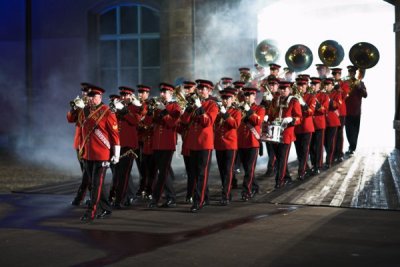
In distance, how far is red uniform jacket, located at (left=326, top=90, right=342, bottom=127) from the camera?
13977mm

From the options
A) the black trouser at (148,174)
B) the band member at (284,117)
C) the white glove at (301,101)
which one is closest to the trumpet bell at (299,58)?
the white glove at (301,101)

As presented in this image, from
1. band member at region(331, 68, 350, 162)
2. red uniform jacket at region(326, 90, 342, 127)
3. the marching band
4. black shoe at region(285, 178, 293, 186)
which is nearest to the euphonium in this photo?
the marching band

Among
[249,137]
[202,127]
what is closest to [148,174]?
[202,127]

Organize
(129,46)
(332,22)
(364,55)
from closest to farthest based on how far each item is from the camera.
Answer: (364,55) < (332,22) < (129,46)

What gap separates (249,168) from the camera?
1097 cm

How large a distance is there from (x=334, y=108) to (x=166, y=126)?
16.0ft

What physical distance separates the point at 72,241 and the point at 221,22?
11.5 metres

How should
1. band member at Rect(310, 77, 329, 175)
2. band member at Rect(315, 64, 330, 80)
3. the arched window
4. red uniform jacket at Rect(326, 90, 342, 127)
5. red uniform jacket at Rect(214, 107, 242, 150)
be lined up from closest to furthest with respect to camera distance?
red uniform jacket at Rect(214, 107, 242, 150), band member at Rect(310, 77, 329, 175), red uniform jacket at Rect(326, 90, 342, 127), band member at Rect(315, 64, 330, 80), the arched window

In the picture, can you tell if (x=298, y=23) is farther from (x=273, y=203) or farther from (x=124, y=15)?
(x=273, y=203)

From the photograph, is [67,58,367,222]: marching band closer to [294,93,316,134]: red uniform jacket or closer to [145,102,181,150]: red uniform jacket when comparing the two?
[145,102,181,150]: red uniform jacket

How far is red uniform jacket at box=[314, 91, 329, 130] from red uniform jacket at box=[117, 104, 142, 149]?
4.05 metres

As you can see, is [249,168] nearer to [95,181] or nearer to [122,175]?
[122,175]

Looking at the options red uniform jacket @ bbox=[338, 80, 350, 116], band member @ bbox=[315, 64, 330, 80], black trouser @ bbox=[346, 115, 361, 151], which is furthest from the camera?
black trouser @ bbox=[346, 115, 361, 151]

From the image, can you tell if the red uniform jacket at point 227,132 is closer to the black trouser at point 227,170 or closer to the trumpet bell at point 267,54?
the black trouser at point 227,170
